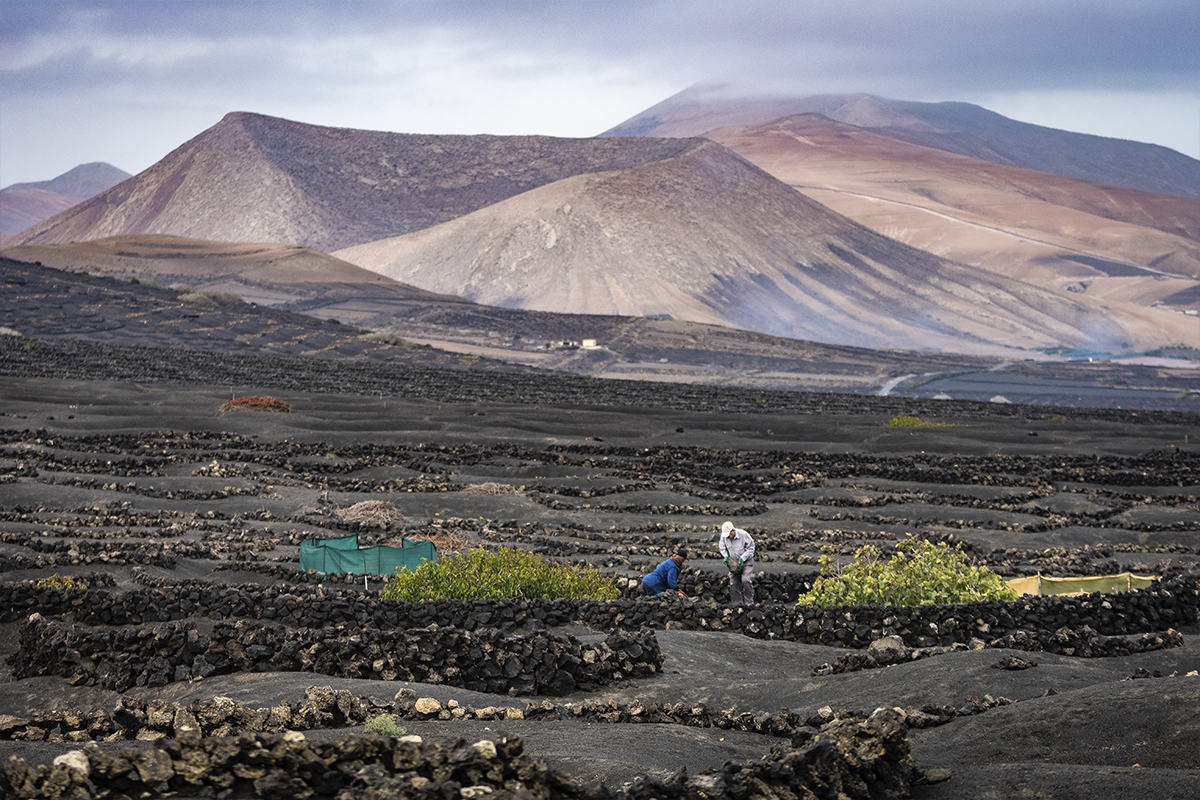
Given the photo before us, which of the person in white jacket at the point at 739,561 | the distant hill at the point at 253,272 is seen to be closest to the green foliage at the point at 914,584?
the person in white jacket at the point at 739,561

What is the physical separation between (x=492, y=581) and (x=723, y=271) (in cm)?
13669

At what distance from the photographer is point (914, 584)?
46.5 ft

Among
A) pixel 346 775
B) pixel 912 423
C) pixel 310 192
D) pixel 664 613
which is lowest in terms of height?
pixel 912 423

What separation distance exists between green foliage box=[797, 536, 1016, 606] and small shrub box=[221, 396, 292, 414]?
3222cm

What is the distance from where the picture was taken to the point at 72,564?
17.2 meters

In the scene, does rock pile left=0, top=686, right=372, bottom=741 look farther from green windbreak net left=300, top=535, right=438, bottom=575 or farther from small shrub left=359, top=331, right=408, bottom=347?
small shrub left=359, top=331, right=408, bottom=347

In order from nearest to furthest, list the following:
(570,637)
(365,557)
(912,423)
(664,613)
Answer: (570,637) < (664,613) < (365,557) < (912,423)

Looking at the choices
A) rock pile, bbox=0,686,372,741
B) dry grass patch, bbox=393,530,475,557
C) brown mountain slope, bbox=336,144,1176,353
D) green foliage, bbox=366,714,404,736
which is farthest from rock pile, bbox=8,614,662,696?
brown mountain slope, bbox=336,144,1176,353

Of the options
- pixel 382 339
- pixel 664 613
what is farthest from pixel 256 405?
pixel 382 339

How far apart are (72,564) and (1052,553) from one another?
18045 mm

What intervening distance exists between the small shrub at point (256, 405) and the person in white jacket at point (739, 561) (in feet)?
99.4

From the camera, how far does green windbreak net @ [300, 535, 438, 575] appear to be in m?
18.4

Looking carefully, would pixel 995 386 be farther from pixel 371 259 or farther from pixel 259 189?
pixel 259 189

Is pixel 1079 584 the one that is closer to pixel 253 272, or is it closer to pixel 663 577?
pixel 663 577
